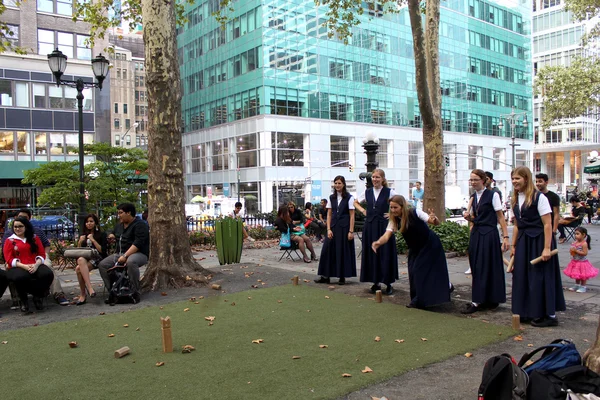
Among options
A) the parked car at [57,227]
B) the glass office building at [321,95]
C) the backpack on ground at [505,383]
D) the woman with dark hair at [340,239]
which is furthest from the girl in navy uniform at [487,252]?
the glass office building at [321,95]

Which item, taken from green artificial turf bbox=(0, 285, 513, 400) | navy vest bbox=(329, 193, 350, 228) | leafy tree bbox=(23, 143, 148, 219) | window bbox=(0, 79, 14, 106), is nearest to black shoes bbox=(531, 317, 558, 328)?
green artificial turf bbox=(0, 285, 513, 400)

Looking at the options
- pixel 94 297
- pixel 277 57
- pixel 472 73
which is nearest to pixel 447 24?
pixel 472 73

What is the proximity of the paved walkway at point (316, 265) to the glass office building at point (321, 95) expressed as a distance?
74.4 ft

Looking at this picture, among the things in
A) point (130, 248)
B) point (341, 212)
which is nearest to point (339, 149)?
point (341, 212)

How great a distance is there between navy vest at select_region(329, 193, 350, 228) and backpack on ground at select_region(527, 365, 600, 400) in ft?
18.0

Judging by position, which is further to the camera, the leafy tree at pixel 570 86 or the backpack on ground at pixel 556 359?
the leafy tree at pixel 570 86

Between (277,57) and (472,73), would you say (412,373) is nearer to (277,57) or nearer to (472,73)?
(277,57)

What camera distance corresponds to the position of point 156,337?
5.95m

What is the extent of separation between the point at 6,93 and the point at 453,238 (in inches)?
1259

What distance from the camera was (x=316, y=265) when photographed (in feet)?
40.4

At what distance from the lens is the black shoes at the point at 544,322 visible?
5.95 metres

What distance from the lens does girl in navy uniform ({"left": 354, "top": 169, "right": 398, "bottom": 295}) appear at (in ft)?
26.4

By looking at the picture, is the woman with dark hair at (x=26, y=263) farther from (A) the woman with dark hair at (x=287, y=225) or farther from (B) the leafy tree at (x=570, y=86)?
(B) the leafy tree at (x=570, y=86)

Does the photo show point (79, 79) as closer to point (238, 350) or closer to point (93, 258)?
point (93, 258)
